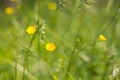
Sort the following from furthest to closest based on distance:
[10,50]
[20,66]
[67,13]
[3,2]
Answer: [3,2], [67,13], [10,50], [20,66]

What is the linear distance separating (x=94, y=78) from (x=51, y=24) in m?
0.74

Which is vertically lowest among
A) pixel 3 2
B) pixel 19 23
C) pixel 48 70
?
pixel 3 2

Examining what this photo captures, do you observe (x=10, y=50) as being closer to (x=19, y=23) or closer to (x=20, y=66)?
(x=20, y=66)

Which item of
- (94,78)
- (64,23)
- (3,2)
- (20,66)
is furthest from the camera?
(3,2)

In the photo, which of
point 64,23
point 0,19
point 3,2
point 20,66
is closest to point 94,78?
point 20,66

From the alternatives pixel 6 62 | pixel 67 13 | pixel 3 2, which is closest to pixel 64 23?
pixel 67 13

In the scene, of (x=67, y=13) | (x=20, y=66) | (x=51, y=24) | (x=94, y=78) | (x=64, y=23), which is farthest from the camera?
(x=67, y=13)

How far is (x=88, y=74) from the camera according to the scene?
2.52 metres

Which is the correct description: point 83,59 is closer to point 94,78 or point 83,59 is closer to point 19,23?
point 94,78

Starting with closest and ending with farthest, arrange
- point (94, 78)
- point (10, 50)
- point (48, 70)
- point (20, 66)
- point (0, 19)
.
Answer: point (48, 70) → point (20, 66) → point (94, 78) → point (10, 50) → point (0, 19)

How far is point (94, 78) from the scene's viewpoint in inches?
98.0

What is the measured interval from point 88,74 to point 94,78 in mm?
53

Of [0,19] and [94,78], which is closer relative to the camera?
[94,78]

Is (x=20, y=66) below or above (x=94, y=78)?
above
